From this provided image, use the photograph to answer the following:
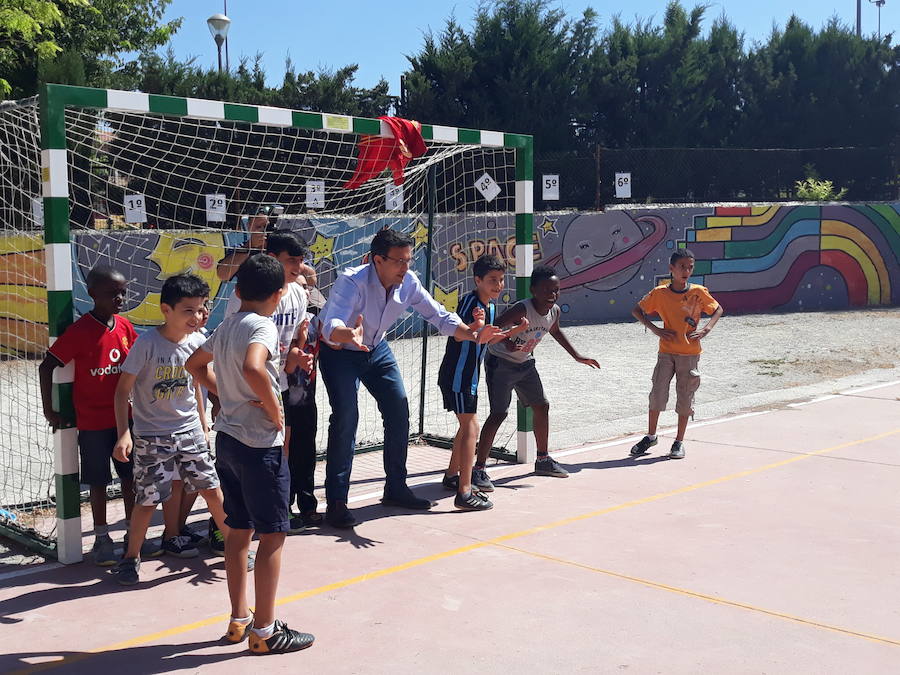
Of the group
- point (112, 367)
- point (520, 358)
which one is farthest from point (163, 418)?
point (520, 358)

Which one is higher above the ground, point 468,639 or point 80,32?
point 80,32

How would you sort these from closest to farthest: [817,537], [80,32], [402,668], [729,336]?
1. [402,668]
2. [817,537]
3. [729,336]
4. [80,32]

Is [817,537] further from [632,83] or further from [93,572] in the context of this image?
[632,83]

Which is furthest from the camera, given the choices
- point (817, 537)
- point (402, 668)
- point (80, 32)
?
point (80, 32)

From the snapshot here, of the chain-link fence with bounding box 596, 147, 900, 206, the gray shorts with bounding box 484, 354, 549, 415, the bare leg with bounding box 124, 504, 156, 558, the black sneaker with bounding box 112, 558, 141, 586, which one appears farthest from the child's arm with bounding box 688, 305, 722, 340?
the chain-link fence with bounding box 596, 147, 900, 206

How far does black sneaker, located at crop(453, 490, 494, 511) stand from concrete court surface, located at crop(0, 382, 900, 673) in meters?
0.06

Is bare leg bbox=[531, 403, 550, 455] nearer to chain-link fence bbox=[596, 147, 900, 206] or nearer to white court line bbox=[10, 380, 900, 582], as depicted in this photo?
white court line bbox=[10, 380, 900, 582]

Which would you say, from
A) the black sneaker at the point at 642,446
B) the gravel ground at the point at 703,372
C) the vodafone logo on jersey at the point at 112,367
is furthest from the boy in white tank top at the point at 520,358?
the vodafone logo on jersey at the point at 112,367

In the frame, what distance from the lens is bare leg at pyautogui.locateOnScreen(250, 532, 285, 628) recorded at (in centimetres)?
A: 393

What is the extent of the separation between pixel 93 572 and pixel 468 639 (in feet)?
7.24

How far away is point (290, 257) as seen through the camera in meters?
5.54

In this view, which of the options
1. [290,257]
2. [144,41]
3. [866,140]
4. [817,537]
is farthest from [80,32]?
[866,140]

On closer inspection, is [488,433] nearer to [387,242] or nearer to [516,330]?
[516,330]

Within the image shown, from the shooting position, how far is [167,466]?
4.94m
